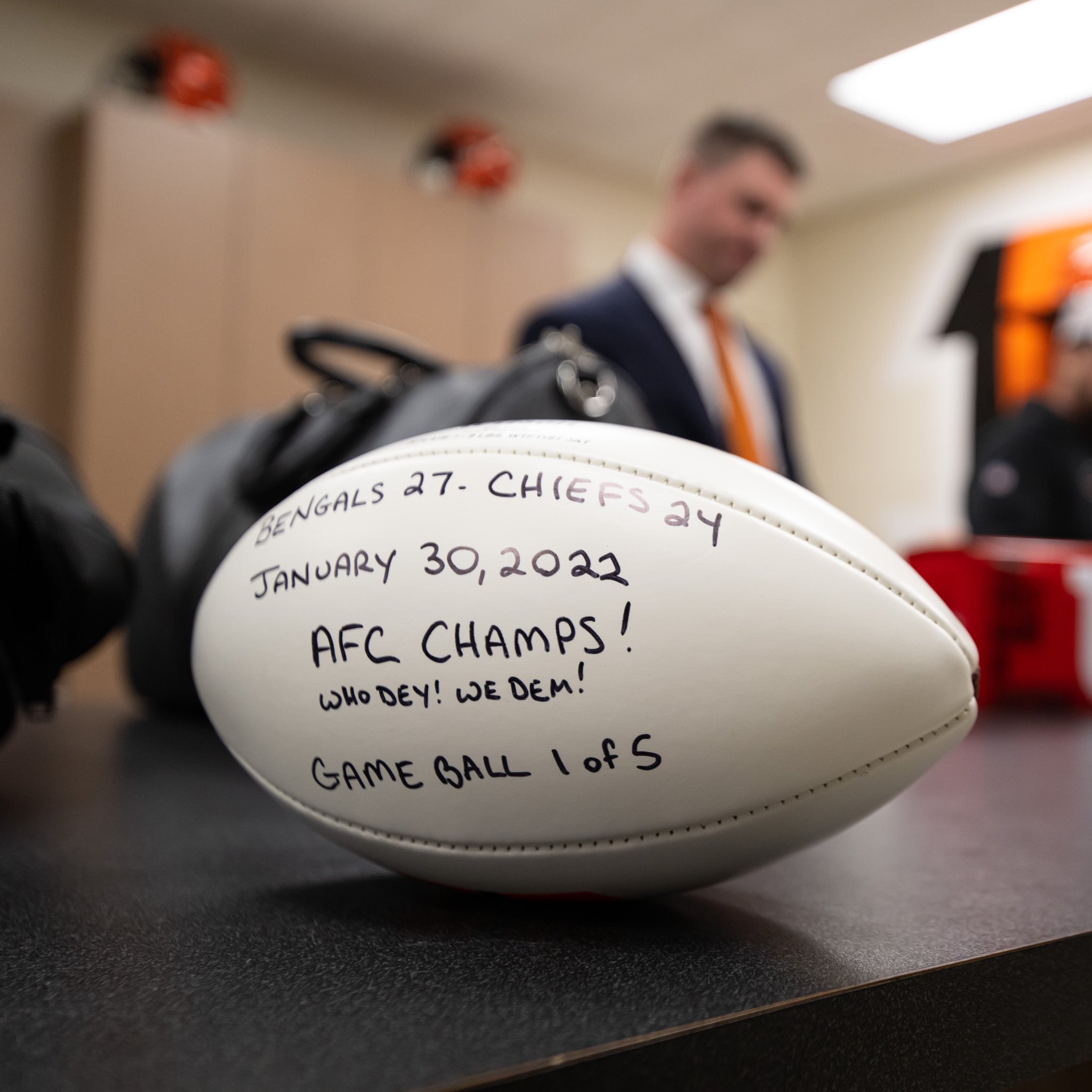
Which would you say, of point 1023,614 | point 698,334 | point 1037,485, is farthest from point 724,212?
point 1037,485

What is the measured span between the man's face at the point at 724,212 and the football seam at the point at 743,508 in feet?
5.98

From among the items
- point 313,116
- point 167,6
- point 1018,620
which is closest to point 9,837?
point 1018,620

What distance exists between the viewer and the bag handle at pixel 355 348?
910mm

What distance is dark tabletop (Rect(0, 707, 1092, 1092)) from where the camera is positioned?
25cm

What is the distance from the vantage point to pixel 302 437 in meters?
0.91

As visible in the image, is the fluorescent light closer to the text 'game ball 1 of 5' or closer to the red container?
the red container

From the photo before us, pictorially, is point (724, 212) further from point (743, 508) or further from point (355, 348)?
point (743, 508)

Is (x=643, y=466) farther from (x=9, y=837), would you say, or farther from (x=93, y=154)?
(x=93, y=154)

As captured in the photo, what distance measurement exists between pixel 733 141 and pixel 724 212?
0.16 meters

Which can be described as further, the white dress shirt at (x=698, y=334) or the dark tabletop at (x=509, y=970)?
the white dress shirt at (x=698, y=334)

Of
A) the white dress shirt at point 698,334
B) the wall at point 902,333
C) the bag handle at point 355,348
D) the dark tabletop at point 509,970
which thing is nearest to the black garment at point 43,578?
the dark tabletop at point 509,970

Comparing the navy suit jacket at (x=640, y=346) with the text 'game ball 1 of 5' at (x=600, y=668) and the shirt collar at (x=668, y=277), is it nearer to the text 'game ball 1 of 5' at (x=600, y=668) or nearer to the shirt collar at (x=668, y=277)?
the shirt collar at (x=668, y=277)

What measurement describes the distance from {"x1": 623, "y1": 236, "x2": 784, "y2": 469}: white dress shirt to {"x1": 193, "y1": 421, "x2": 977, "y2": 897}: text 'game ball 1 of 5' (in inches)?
56.4

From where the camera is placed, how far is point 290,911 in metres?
0.39
